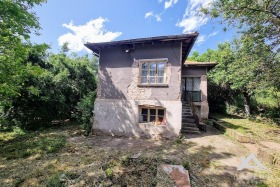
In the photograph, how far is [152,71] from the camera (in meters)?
10.6

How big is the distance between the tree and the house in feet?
7.48

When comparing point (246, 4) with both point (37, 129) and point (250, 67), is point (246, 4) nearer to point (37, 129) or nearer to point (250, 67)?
point (250, 67)

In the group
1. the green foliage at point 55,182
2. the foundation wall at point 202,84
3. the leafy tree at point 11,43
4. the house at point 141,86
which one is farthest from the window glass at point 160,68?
the green foliage at point 55,182

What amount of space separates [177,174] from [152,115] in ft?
17.5

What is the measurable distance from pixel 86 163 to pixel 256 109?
2368 centimetres

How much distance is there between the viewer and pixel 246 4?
875 cm

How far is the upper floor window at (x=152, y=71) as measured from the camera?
10.4 meters

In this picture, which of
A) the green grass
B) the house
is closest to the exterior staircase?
the house

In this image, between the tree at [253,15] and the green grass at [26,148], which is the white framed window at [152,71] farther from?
the green grass at [26,148]

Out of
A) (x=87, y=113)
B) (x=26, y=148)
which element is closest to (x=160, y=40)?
(x=87, y=113)

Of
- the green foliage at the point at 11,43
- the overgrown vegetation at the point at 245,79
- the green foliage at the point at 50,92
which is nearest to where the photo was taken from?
the green foliage at the point at 11,43

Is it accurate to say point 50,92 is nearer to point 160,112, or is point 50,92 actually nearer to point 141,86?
point 141,86

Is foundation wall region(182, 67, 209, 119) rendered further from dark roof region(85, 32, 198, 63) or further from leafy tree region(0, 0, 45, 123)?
leafy tree region(0, 0, 45, 123)

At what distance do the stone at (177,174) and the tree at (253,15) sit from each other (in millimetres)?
8767
